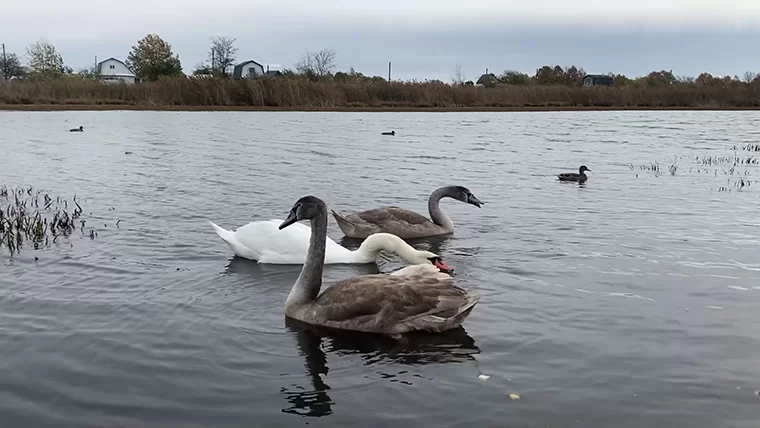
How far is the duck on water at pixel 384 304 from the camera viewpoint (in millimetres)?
6633

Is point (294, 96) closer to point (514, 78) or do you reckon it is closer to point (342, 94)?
point (342, 94)

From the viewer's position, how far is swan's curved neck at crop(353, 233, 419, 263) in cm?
876

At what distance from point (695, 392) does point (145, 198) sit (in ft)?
35.1

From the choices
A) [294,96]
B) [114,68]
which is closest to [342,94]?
[294,96]

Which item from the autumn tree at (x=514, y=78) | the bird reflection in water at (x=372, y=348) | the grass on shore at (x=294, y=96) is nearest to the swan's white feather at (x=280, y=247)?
the bird reflection in water at (x=372, y=348)

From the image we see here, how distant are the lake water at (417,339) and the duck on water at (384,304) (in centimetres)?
19

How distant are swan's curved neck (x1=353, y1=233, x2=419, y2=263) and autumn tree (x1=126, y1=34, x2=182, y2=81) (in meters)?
88.2

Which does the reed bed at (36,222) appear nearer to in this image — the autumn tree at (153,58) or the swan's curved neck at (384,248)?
the swan's curved neck at (384,248)

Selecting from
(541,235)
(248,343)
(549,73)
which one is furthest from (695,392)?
(549,73)

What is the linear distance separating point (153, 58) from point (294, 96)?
58064 millimetres

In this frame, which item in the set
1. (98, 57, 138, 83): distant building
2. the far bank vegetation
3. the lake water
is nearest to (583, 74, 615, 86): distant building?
the far bank vegetation

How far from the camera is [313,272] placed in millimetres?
7293

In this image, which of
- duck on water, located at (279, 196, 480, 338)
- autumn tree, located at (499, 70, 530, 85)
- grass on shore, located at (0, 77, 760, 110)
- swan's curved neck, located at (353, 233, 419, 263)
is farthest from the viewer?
autumn tree, located at (499, 70, 530, 85)

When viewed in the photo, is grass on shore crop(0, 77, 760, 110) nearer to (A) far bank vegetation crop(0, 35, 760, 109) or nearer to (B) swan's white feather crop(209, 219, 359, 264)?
(A) far bank vegetation crop(0, 35, 760, 109)
